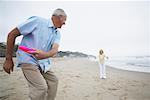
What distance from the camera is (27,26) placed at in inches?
85.7

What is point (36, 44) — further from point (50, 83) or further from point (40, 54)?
point (50, 83)

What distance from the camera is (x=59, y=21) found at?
2.27m

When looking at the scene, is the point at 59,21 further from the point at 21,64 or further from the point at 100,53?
the point at 100,53

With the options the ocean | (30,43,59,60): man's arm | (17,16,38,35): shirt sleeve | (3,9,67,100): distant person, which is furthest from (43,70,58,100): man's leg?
the ocean

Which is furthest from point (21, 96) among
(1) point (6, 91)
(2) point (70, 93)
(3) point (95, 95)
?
(3) point (95, 95)

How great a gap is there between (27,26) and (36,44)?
0.67 ft

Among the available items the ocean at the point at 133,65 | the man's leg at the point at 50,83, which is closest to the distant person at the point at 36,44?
the man's leg at the point at 50,83

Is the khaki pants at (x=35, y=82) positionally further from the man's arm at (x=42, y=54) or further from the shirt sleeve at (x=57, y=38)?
the shirt sleeve at (x=57, y=38)

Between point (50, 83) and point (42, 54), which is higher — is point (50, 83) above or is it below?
below

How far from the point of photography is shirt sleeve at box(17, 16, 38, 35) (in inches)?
85.0

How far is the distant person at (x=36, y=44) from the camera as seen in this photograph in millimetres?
2178

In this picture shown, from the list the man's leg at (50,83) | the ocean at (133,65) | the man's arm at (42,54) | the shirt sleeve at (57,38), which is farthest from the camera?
the ocean at (133,65)

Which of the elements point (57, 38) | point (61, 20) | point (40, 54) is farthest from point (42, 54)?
point (61, 20)

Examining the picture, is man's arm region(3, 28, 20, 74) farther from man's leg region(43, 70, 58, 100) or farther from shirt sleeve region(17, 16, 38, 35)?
man's leg region(43, 70, 58, 100)
